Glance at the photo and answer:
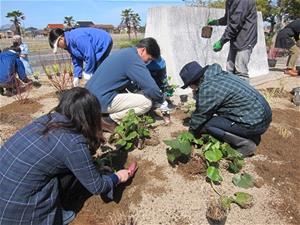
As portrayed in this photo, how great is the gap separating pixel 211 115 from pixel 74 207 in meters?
1.47

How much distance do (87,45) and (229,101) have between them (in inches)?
88.6

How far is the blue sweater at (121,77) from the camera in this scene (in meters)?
3.54

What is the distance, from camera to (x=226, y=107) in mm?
3170

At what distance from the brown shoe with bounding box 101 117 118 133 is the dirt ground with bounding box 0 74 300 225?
0.53 meters

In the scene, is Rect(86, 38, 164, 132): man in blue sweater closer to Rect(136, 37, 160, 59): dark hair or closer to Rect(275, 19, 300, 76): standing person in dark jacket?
Rect(136, 37, 160, 59): dark hair

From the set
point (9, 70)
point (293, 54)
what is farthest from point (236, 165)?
point (293, 54)

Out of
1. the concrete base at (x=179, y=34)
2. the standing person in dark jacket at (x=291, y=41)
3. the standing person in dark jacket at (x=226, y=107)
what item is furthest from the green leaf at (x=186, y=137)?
the standing person in dark jacket at (x=291, y=41)

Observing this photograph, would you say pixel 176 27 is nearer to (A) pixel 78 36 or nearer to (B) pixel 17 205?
Answer: (A) pixel 78 36

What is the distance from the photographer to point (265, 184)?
3027mm

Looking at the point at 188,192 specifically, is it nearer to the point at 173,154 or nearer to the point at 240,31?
the point at 173,154

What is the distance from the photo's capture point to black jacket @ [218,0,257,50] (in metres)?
4.68

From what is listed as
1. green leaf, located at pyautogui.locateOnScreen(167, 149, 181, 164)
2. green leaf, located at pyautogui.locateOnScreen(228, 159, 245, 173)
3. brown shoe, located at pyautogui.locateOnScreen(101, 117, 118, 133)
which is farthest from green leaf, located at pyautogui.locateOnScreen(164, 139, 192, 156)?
brown shoe, located at pyautogui.locateOnScreen(101, 117, 118, 133)

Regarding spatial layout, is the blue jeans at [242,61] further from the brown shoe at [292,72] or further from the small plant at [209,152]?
the brown shoe at [292,72]

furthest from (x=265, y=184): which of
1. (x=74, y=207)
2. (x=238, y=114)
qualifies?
(x=74, y=207)
